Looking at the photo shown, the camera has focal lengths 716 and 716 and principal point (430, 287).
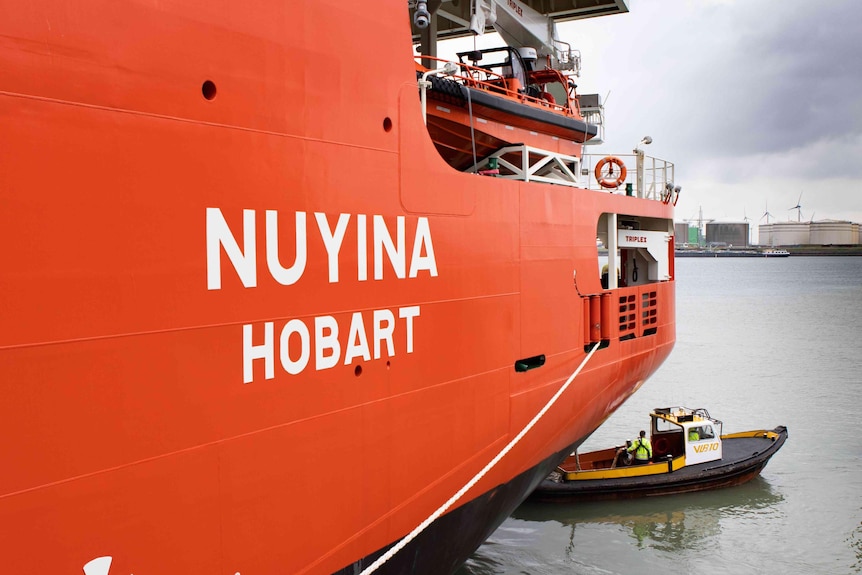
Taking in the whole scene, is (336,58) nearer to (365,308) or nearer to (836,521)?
(365,308)

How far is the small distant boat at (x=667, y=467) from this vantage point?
14992 mm

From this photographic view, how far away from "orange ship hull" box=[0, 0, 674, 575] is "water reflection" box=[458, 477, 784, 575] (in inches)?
283

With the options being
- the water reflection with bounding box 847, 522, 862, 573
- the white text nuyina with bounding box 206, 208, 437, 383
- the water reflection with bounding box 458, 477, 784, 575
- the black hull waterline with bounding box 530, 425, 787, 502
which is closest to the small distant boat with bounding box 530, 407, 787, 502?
the black hull waterline with bounding box 530, 425, 787, 502

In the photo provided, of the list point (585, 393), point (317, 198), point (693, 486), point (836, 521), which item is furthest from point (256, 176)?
point (836, 521)

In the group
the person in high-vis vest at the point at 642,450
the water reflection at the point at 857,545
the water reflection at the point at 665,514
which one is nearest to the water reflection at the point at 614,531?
the water reflection at the point at 665,514

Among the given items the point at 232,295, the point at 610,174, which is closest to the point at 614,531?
the point at 610,174

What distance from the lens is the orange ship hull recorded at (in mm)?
3238

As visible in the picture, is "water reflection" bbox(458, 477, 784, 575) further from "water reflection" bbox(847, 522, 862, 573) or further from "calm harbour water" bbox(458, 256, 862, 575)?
"water reflection" bbox(847, 522, 862, 573)

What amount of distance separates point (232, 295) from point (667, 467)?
13568 millimetres

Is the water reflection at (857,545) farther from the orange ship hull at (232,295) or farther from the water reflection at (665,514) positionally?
the orange ship hull at (232,295)

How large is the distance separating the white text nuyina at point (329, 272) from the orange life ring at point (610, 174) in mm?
5142

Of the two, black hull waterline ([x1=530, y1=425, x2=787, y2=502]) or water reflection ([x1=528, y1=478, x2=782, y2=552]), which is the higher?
black hull waterline ([x1=530, y1=425, x2=787, y2=502])

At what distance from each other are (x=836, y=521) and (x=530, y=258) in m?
11.9

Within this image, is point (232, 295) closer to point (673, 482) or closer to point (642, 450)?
point (642, 450)
